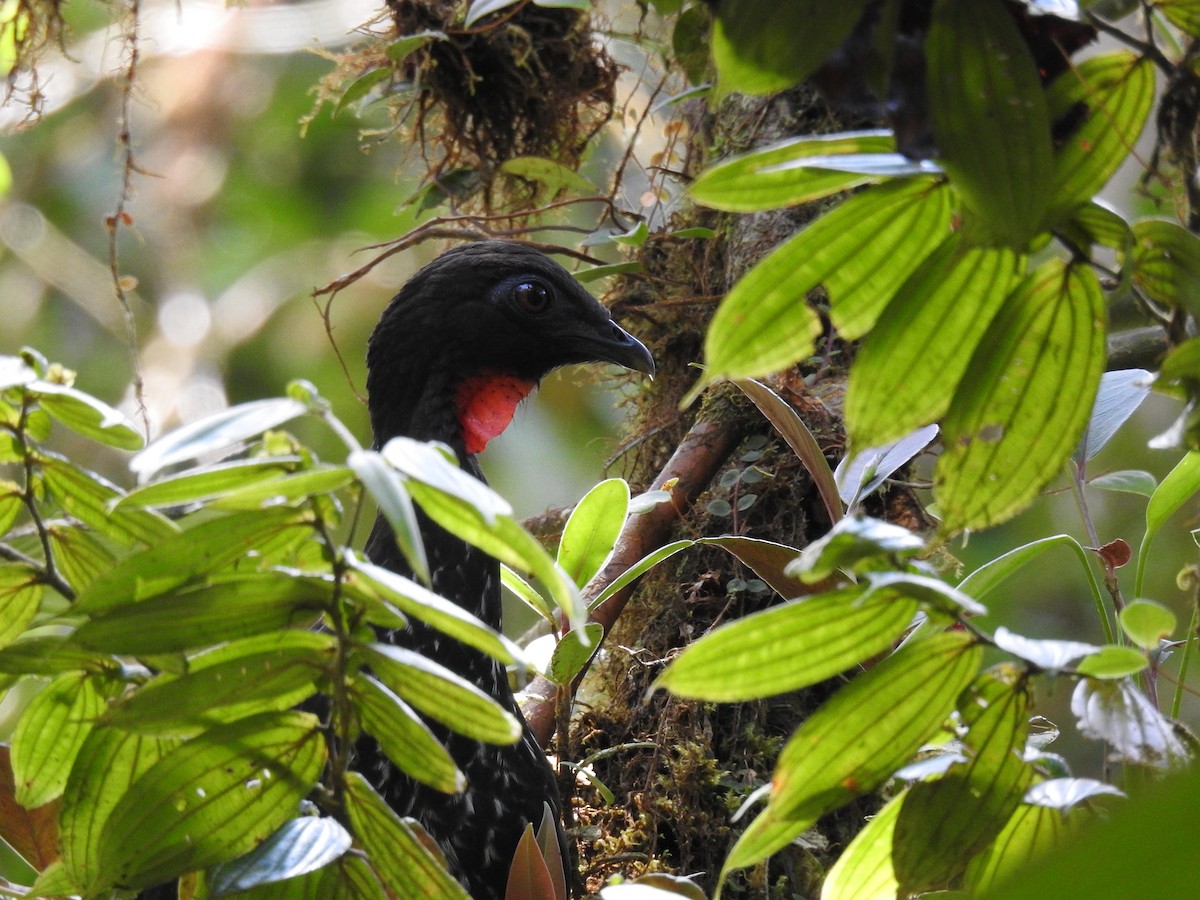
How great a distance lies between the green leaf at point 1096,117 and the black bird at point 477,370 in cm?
143

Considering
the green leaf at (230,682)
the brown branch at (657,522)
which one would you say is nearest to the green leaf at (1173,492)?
the brown branch at (657,522)

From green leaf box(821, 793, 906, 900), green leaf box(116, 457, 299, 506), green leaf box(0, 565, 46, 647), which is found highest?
green leaf box(116, 457, 299, 506)

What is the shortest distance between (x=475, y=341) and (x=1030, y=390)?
1654mm

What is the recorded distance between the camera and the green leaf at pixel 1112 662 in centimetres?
91

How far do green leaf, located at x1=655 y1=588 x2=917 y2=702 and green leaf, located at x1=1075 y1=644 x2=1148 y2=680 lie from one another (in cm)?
14

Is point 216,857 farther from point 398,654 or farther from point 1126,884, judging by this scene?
point 1126,884

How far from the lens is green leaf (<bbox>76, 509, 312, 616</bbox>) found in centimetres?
92

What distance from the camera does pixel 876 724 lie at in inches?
38.0

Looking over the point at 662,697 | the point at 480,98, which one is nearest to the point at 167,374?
the point at 480,98

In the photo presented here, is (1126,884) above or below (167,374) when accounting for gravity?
below

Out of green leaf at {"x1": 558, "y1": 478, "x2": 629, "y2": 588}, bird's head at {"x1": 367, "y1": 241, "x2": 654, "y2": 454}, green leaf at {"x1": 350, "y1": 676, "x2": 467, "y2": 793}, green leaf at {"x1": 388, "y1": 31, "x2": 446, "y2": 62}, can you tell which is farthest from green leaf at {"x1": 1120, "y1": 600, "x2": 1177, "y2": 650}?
green leaf at {"x1": 388, "y1": 31, "x2": 446, "y2": 62}

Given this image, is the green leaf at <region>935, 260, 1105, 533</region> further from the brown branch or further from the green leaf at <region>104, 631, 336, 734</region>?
the brown branch

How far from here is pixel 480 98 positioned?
331 centimetres

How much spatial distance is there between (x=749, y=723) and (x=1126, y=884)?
6.13ft
